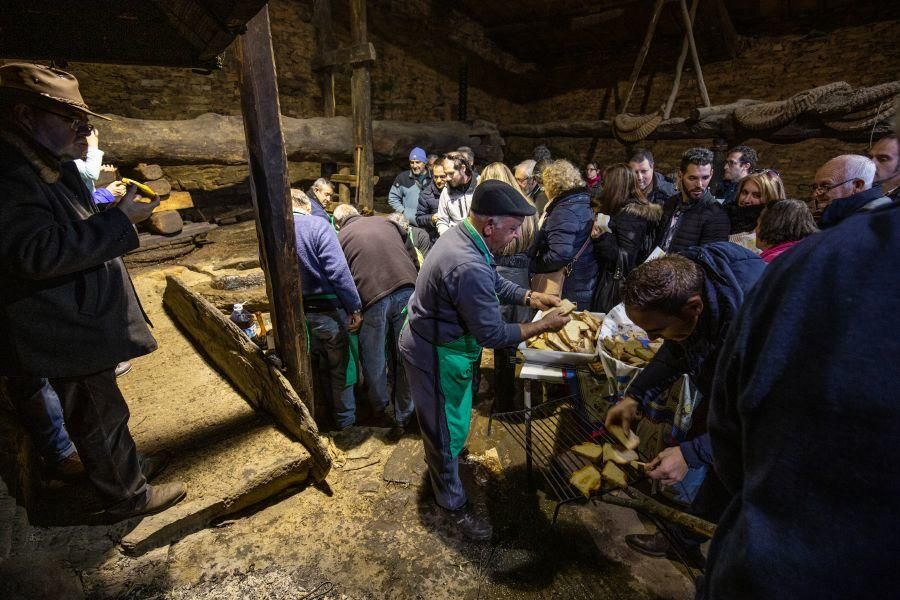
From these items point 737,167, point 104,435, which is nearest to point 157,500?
point 104,435

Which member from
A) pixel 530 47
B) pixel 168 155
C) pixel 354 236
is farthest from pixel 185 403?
pixel 530 47

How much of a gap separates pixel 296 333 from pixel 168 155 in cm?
481

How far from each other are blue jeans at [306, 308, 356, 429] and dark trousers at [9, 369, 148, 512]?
1.46 m

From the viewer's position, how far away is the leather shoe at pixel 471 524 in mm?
2678

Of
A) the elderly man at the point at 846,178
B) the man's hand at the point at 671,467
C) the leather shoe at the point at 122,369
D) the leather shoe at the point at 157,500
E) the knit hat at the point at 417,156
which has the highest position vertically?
the knit hat at the point at 417,156

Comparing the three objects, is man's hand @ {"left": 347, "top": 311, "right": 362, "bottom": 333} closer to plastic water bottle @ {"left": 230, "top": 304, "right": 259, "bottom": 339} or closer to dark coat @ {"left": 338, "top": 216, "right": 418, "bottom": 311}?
dark coat @ {"left": 338, "top": 216, "right": 418, "bottom": 311}

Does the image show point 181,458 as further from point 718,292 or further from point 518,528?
point 718,292

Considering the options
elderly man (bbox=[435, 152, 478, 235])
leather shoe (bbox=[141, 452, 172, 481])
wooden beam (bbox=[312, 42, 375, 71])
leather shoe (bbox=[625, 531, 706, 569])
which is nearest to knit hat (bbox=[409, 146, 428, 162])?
elderly man (bbox=[435, 152, 478, 235])

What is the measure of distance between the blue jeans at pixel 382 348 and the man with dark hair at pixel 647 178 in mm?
2969

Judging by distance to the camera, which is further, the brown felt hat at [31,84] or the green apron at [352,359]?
the green apron at [352,359]

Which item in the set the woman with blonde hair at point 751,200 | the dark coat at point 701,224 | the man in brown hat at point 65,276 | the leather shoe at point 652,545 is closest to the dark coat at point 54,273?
the man in brown hat at point 65,276

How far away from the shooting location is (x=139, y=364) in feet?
12.3

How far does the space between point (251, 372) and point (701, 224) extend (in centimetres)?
415

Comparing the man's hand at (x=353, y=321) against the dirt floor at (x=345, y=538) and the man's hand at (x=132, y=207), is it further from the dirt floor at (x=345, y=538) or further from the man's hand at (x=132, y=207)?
the man's hand at (x=132, y=207)
